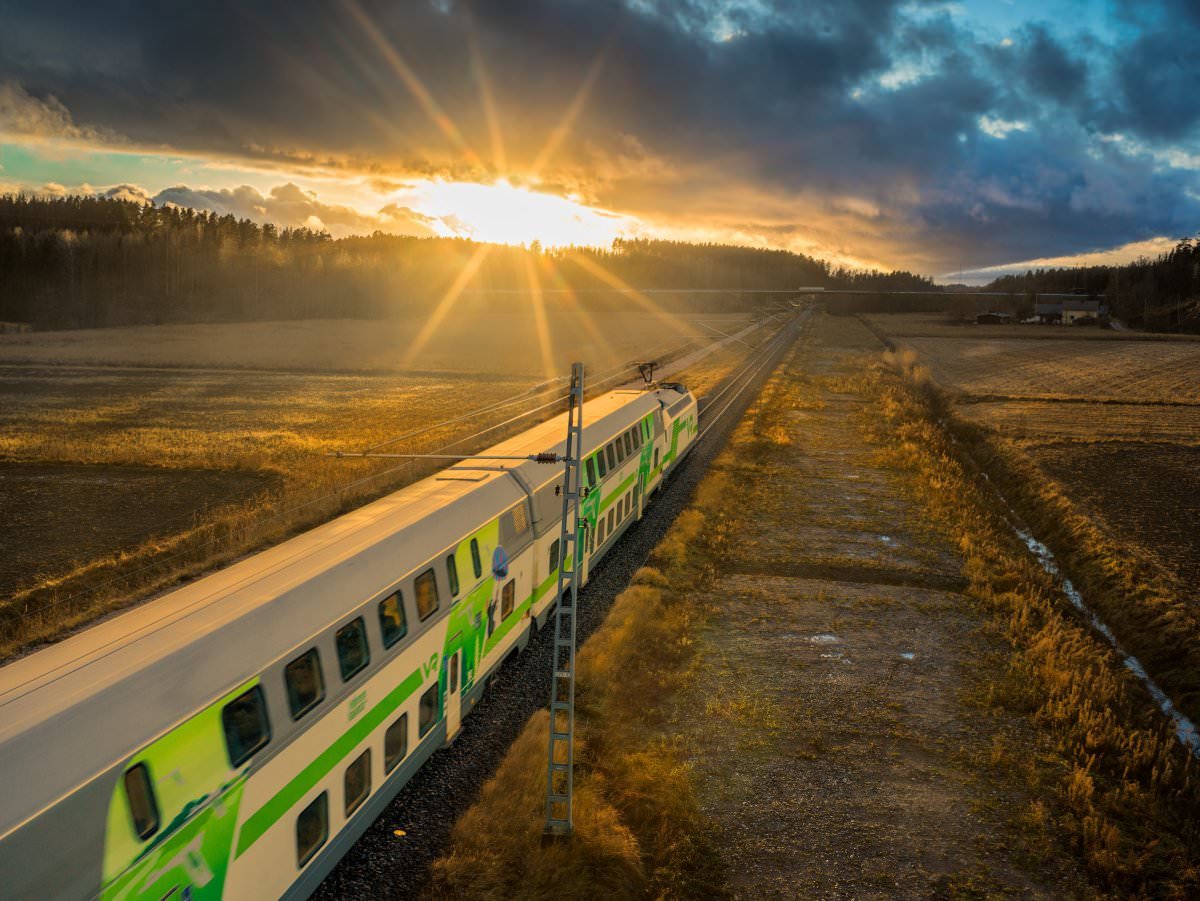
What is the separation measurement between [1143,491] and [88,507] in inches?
1656

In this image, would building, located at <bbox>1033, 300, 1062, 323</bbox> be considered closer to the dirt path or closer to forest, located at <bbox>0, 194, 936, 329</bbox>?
forest, located at <bbox>0, 194, 936, 329</bbox>

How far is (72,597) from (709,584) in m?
16.9

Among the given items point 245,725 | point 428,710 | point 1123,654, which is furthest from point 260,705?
point 1123,654

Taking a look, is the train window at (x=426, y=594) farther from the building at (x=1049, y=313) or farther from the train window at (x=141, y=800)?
the building at (x=1049, y=313)

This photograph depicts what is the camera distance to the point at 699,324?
14512 centimetres

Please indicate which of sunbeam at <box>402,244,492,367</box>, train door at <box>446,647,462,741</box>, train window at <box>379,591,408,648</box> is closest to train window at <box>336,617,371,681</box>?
train window at <box>379,591,408,648</box>

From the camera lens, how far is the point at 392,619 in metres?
A: 11.3

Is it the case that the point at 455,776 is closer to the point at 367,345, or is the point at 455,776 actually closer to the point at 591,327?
the point at 367,345

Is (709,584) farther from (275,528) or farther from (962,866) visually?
(275,528)

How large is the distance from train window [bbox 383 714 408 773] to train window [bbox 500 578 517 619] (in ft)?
12.3

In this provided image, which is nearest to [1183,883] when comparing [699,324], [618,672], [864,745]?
[864,745]

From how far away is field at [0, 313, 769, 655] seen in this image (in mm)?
24438

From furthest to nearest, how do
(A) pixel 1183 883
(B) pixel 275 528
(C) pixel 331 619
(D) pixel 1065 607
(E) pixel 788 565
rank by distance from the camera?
(B) pixel 275 528, (E) pixel 788 565, (D) pixel 1065 607, (A) pixel 1183 883, (C) pixel 331 619

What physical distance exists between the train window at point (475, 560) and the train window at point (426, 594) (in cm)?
131
